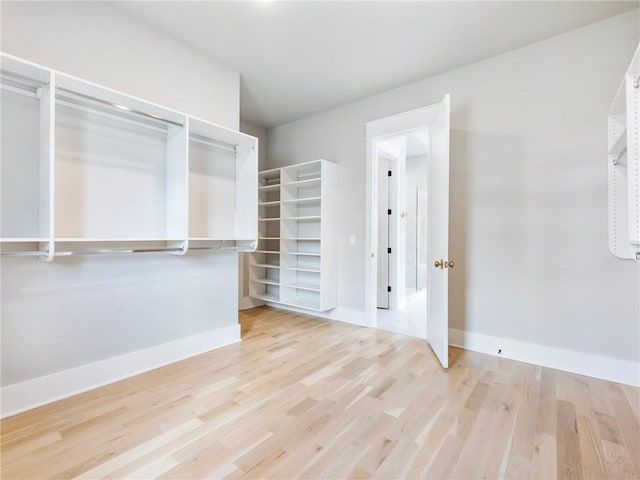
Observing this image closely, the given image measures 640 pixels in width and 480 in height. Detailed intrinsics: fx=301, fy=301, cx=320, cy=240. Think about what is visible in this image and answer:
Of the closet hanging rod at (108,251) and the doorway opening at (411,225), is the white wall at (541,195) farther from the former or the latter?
the closet hanging rod at (108,251)

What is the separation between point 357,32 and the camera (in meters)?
2.49

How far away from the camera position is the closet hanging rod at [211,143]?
2.74m

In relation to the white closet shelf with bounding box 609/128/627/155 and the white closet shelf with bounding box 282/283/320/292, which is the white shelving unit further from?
the white closet shelf with bounding box 609/128/627/155

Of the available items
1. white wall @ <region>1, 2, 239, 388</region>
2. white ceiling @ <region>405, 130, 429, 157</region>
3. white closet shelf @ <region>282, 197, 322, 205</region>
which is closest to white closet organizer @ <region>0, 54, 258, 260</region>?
white wall @ <region>1, 2, 239, 388</region>

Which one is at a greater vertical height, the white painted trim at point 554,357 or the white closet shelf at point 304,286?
the white closet shelf at point 304,286

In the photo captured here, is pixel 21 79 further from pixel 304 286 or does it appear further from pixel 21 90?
pixel 304 286

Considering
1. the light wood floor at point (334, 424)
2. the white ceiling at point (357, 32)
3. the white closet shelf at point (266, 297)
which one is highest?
the white ceiling at point (357, 32)

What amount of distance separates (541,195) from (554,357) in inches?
53.4

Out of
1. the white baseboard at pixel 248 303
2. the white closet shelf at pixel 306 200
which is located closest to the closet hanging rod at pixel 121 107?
the white closet shelf at pixel 306 200

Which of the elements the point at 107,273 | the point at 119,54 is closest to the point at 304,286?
the point at 107,273

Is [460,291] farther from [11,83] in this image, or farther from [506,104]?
[11,83]

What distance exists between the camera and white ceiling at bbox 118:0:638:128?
2223 millimetres

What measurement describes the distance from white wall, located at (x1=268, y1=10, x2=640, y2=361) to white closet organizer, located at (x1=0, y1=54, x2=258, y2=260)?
6.92 feet

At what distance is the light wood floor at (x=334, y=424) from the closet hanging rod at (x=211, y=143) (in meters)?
1.98
